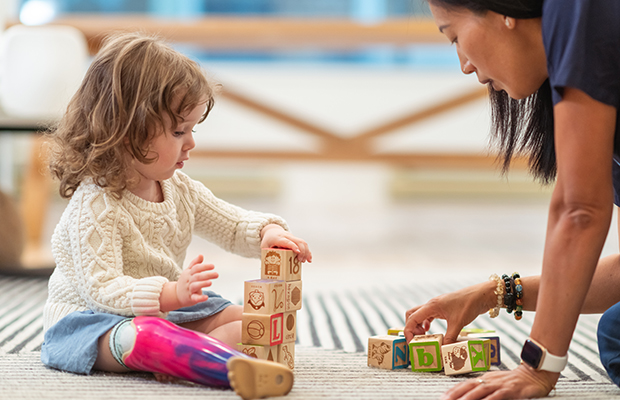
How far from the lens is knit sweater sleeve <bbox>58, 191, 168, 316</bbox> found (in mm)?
856

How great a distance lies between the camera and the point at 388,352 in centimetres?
96

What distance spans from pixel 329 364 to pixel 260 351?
0.53 feet

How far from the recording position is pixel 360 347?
1122mm

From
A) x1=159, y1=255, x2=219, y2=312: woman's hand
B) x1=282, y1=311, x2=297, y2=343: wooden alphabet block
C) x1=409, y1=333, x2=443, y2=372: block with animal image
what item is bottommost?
x1=409, y1=333, x2=443, y2=372: block with animal image

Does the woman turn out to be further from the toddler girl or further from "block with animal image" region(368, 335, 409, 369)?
the toddler girl

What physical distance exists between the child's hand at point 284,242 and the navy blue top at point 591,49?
42cm

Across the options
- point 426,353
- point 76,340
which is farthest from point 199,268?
point 426,353

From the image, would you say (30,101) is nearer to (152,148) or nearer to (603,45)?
(152,148)

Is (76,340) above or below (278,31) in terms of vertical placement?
below

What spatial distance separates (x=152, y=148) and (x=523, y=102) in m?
0.54

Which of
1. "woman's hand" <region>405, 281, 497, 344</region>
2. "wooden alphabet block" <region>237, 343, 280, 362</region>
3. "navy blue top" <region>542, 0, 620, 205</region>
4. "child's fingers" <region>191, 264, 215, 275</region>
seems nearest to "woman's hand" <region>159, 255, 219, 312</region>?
"child's fingers" <region>191, 264, 215, 275</region>

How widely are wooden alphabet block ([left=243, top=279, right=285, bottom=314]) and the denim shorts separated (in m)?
0.17

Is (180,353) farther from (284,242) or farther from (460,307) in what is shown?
(460,307)

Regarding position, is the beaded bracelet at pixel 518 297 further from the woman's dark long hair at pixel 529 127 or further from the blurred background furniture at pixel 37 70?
the blurred background furniture at pixel 37 70
